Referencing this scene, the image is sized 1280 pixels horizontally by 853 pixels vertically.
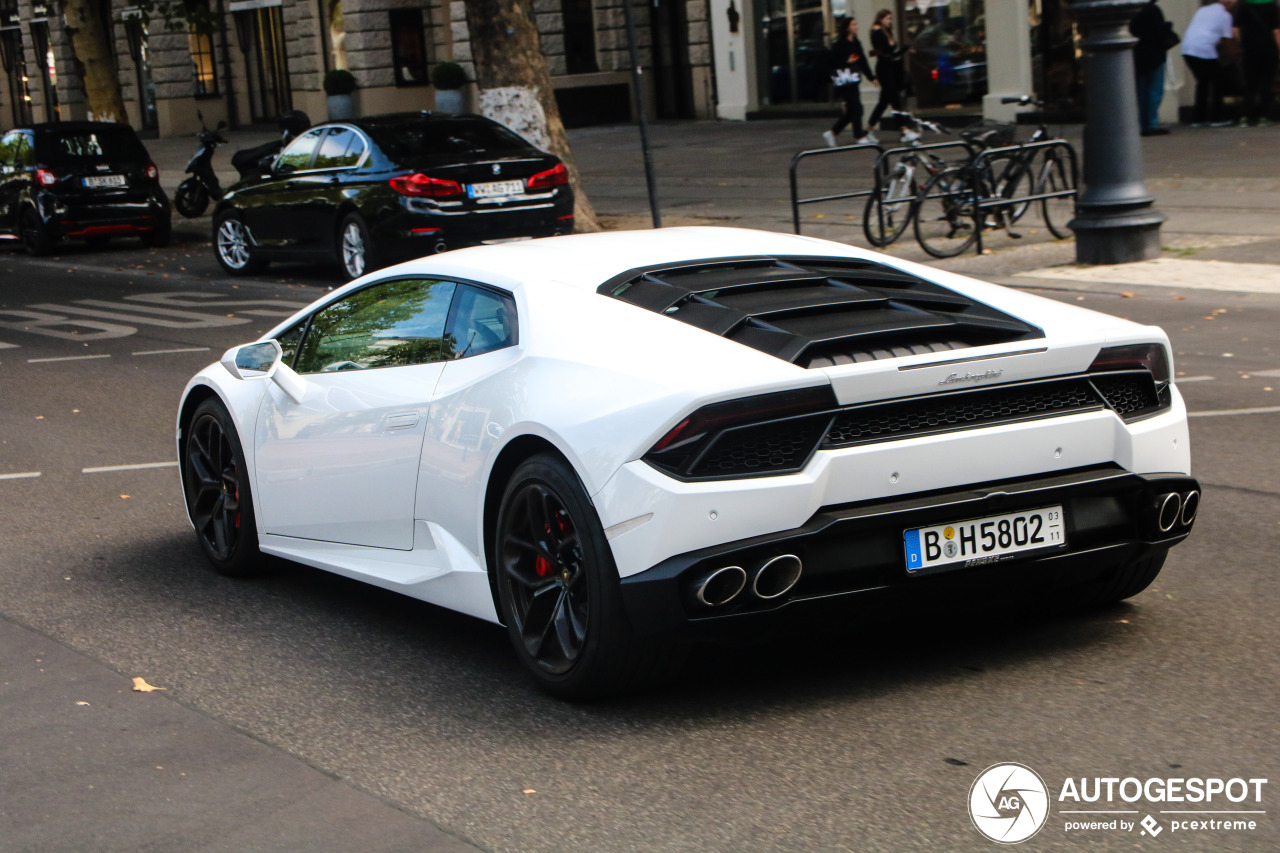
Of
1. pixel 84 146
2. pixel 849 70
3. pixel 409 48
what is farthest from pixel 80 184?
pixel 409 48

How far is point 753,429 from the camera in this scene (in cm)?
429

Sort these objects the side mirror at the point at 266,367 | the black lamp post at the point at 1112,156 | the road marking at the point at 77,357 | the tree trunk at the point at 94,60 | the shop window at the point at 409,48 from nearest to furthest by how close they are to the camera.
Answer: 1. the side mirror at the point at 266,367
2. the road marking at the point at 77,357
3. the black lamp post at the point at 1112,156
4. the tree trunk at the point at 94,60
5. the shop window at the point at 409,48

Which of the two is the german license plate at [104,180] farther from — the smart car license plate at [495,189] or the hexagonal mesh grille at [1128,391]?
the hexagonal mesh grille at [1128,391]

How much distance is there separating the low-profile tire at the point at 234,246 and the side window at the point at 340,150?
5.17 feet

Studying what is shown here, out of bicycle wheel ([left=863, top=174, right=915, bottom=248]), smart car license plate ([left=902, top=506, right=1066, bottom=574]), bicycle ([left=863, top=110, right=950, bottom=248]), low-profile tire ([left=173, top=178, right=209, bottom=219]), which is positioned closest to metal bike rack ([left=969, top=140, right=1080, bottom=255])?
bicycle ([left=863, top=110, right=950, bottom=248])

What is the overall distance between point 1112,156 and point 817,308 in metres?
9.94

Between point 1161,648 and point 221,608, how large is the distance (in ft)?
10.3

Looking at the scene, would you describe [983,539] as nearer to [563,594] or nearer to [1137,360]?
[1137,360]

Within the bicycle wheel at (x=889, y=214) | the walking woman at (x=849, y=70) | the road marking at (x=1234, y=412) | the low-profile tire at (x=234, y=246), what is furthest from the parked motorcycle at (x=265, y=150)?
the road marking at (x=1234, y=412)

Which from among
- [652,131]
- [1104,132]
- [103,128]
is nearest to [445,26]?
[652,131]

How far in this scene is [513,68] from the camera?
19281mm

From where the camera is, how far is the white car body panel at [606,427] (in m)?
4.27

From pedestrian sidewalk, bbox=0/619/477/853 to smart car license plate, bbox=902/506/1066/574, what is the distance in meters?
1.41

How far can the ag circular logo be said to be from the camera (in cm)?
364
